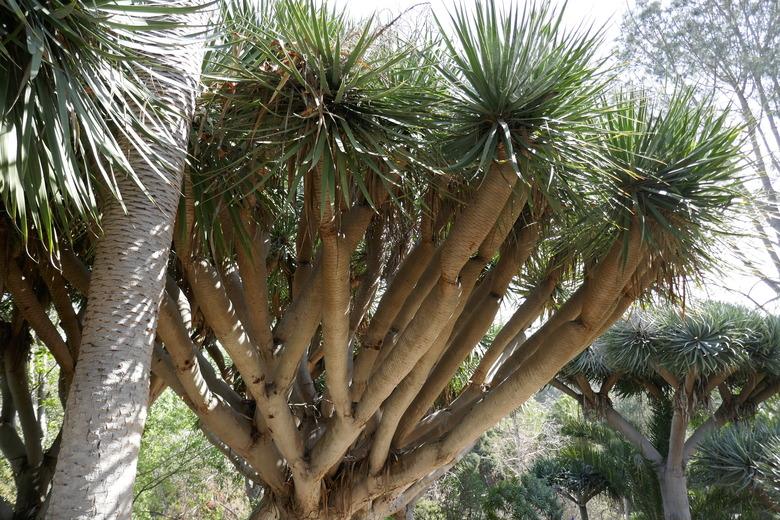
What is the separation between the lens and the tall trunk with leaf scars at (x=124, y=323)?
2668mm

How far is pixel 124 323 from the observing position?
292cm

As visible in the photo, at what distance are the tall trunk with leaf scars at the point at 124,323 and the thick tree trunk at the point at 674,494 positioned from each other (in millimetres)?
11438

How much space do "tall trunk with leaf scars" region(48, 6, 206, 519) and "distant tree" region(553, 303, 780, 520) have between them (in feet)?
26.6

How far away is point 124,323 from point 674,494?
11743 millimetres

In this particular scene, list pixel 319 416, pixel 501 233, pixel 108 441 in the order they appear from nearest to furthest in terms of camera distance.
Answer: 1. pixel 108 441
2. pixel 501 233
3. pixel 319 416

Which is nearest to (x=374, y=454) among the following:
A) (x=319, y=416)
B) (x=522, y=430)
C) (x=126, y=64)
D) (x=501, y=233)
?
(x=319, y=416)

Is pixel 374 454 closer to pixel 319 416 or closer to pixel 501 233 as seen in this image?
pixel 319 416

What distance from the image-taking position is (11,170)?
2.51 metres

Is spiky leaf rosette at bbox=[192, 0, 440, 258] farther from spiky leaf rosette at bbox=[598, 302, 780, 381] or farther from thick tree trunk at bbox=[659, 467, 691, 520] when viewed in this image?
thick tree trunk at bbox=[659, 467, 691, 520]

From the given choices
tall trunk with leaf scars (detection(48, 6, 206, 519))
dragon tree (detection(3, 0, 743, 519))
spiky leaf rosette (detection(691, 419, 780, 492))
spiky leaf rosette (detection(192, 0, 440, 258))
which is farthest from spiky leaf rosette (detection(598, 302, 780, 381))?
tall trunk with leaf scars (detection(48, 6, 206, 519))

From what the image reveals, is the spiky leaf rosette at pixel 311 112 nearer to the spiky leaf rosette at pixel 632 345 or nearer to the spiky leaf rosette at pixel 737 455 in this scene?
the spiky leaf rosette at pixel 632 345

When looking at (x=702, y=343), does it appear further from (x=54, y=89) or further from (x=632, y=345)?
(x=54, y=89)

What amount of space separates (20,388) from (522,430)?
19897mm

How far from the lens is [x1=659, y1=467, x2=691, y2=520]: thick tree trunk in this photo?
12094mm
